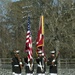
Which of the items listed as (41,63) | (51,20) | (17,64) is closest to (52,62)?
(41,63)

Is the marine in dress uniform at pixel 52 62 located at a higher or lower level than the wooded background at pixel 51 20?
lower

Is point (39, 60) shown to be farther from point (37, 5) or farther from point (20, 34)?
point (20, 34)

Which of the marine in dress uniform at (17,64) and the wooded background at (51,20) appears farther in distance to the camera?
the wooded background at (51,20)

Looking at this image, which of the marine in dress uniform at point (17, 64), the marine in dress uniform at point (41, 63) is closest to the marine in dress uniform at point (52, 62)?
the marine in dress uniform at point (41, 63)

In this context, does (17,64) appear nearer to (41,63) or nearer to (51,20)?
(41,63)

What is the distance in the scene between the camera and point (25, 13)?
38.3 m

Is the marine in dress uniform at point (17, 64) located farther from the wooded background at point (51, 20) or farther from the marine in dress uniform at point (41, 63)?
the wooded background at point (51, 20)

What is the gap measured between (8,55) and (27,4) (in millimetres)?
7901

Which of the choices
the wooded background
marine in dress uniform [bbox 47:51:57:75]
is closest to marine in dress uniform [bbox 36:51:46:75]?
marine in dress uniform [bbox 47:51:57:75]

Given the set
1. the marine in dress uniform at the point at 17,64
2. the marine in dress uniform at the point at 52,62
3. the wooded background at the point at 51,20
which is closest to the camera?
the marine in dress uniform at the point at 52,62

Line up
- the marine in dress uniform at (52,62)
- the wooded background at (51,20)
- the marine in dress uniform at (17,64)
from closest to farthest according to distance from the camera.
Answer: the marine in dress uniform at (52,62) < the marine in dress uniform at (17,64) < the wooded background at (51,20)

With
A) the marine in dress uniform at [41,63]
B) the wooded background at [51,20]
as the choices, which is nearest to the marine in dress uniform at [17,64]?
the marine in dress uniform at [41,63]

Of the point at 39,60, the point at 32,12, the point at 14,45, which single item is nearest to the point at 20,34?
the point at 14,45

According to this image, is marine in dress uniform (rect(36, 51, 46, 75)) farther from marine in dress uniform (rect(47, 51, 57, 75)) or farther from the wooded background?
the wooded background
